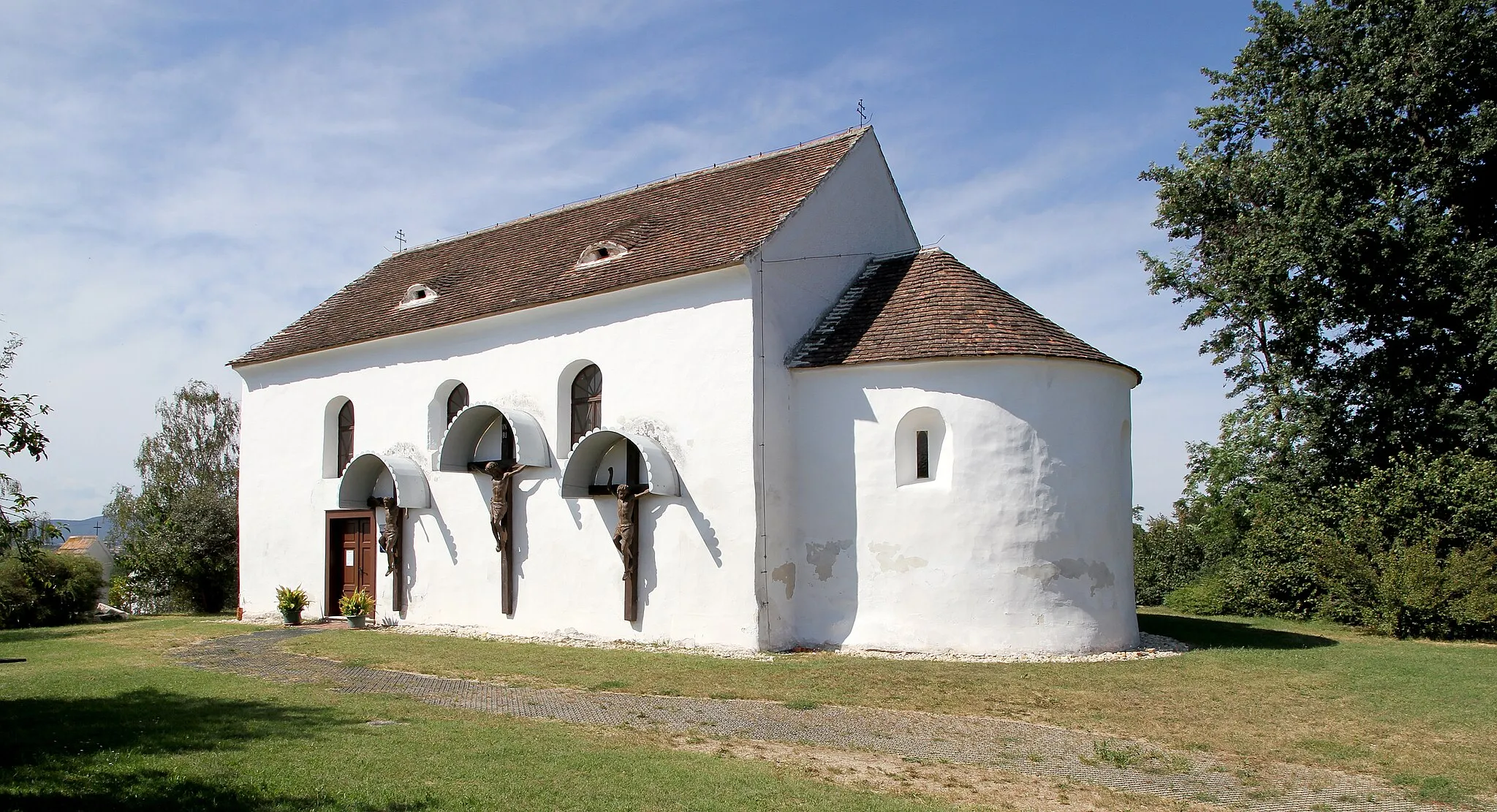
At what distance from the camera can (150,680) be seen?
12.9 metres

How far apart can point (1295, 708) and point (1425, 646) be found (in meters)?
8.80

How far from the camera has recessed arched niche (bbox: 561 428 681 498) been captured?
56.4ft

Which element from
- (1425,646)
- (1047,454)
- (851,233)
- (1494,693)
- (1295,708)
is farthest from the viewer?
(851,233)

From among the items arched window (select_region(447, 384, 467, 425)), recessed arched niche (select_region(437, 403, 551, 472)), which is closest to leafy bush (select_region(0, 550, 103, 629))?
arched window (select_region(447, 384, 467, 425))

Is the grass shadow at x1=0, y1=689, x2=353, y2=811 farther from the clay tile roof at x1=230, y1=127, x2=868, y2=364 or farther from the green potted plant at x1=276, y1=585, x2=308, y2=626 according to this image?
the green potted plant at x1=276, y1=585, x2=308, y2=626

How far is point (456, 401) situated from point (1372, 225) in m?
20.0

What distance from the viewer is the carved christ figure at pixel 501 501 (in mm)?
19297

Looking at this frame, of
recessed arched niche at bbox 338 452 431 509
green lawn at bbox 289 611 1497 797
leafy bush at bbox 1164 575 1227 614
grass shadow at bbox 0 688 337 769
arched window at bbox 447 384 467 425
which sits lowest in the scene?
leafy bush at bbox 1164 575 1227 614

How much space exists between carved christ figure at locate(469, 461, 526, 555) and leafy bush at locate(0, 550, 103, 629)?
37.1 ft

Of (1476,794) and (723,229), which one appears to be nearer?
(1476,794)

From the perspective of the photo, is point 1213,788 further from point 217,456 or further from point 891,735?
point 217,456

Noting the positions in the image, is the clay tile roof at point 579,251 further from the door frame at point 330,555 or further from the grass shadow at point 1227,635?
the grass shadow at point 1227,635

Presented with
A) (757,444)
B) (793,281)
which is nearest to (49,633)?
(757,444)

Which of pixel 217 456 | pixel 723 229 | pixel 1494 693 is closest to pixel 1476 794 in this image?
pixel 1494 693
